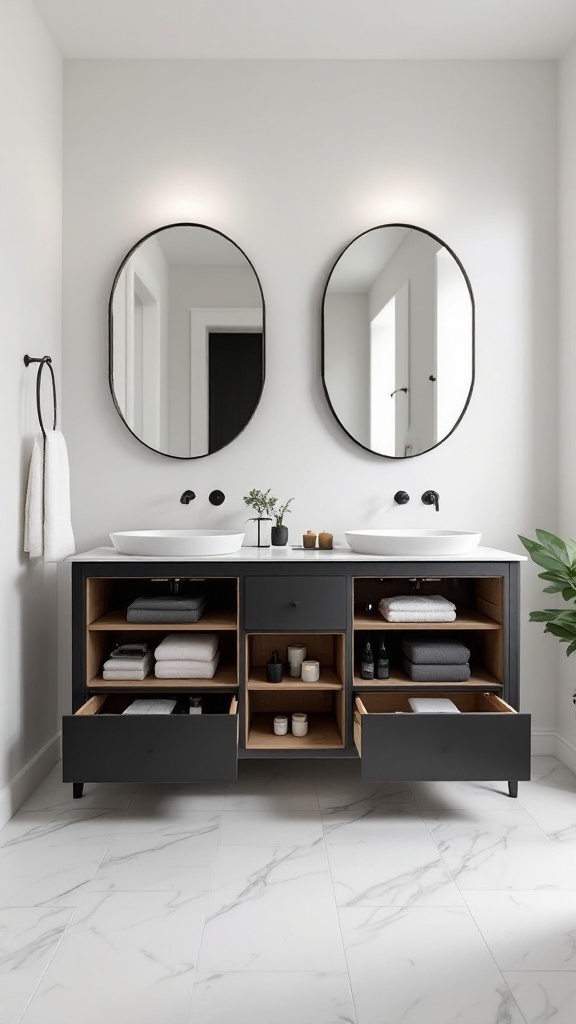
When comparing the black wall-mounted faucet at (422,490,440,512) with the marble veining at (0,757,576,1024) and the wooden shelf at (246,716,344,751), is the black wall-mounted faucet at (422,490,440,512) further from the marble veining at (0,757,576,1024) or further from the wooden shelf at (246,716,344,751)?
the marble veining at (0,757,576,1024)

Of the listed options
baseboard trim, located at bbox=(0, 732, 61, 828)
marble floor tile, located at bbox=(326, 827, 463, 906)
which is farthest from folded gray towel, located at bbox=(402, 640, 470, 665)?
baseboard trim, located at bbox=(0, 732, 61, 828)

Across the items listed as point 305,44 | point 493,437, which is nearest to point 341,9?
point 305,44

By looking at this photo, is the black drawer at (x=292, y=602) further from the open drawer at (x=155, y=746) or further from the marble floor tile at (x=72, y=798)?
the marble floor tile at (x=72, y=798)

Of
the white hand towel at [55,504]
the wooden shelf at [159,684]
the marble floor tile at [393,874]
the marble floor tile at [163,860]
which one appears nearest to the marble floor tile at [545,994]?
the marble floor tile at [393,874]

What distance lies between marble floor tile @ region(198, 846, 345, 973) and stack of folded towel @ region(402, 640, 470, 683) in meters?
0.66

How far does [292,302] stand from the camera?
2.76 m

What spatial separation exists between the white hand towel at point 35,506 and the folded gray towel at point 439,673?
1295 mm

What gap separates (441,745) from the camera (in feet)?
7.04

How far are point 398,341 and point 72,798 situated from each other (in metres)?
1.99

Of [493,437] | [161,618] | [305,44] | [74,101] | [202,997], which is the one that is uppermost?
[305,44]

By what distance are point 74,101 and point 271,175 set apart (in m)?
0.80

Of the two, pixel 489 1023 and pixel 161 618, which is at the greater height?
pixel 161 618

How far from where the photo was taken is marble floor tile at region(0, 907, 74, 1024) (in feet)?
4.66

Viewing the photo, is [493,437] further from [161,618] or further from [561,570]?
[161,618]
